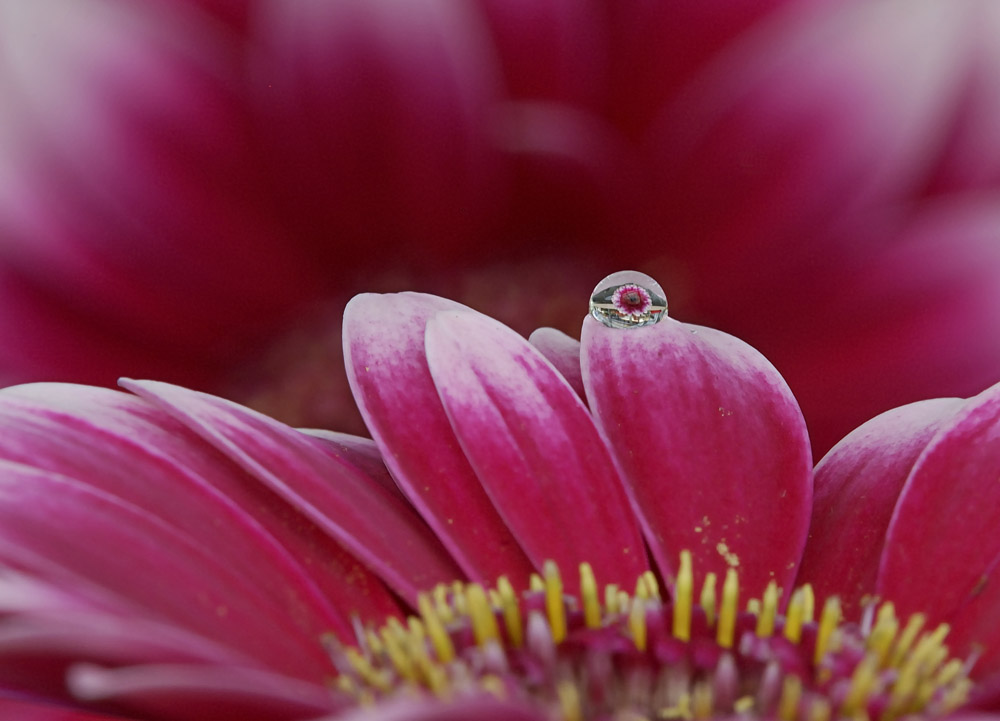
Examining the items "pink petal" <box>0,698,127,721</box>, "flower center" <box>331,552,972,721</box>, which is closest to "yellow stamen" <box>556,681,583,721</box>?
"flower center" <box>331,552,972,721</box>

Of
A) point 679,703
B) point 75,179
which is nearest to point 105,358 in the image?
point 75,179

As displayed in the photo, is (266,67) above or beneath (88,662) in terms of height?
above

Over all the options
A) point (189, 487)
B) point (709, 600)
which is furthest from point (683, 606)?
point (189, 487)

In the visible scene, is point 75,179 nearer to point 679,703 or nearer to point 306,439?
point 306,439

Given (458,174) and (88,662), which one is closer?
(88,662)

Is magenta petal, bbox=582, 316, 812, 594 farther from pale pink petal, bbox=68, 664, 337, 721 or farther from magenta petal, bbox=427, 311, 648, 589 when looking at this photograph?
pale pink petal, bbox=68, 664, 337, 721

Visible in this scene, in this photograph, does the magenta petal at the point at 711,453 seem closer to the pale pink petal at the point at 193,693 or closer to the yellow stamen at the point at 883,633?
the yellow stamen at the point at 883,633
